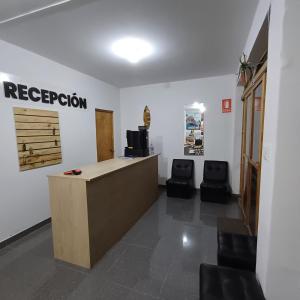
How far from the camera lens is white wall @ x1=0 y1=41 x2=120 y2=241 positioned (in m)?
2.51

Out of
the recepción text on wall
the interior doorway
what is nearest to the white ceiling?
the recepción text on wall

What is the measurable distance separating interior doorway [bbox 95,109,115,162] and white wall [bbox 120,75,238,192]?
482mm

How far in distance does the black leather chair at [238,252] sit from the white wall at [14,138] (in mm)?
2768

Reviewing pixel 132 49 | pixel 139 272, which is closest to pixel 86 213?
pixel 139 272

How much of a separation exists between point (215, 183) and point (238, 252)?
259 centimetres

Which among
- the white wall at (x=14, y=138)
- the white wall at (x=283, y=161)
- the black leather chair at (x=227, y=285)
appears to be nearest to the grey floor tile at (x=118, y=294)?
the black leather chair at (x=227, y=285)

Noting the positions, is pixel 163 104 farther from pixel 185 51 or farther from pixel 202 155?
pixel 185 51

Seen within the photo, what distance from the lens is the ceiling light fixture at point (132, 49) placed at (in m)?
2.49

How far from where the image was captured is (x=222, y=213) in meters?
3.47

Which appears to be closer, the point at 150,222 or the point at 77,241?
the point at 77,241

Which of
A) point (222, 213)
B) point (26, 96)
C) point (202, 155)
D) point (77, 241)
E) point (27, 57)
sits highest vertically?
point (27, 57)

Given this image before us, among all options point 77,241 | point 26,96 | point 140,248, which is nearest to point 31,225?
point 77,241

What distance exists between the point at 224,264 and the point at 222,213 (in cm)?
200

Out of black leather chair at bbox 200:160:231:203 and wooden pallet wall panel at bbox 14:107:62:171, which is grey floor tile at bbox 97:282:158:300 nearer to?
wooden pallet wall panel at bbox 14:107:62:171
